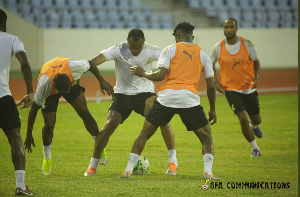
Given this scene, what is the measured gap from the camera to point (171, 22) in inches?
1665

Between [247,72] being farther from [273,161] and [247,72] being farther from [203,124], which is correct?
[203,124]

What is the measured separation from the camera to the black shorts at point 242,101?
12312mm

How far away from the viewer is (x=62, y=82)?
9.12 m

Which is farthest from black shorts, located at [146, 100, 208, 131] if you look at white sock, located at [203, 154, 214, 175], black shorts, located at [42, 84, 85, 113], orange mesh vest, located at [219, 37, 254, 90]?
orange mesh vest, located at [219, 37, 254, 90]

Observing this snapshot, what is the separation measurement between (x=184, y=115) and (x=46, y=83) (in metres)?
2.11

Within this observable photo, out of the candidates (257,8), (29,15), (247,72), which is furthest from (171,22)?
(247,72)

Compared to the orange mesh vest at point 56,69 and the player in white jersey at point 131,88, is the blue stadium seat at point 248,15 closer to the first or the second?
the player in white jersey at point 131,88

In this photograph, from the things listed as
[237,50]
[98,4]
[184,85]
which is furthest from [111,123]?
[98,4]

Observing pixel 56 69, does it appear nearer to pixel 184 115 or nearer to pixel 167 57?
pixel 167 57

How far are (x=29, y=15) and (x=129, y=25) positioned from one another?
644 centimetres

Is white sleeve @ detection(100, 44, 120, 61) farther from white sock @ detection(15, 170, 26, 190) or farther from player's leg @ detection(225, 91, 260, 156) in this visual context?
player's leg @ detection(225, 91, 260, 156)

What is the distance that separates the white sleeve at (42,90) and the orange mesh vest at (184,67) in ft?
5.88

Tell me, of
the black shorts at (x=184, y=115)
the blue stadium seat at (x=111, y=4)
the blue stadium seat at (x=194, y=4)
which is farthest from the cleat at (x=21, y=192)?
the blue stadium seat at (x=194, y=4)

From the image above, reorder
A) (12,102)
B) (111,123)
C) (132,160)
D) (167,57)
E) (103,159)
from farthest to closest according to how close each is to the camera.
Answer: (103,159) → (111,123) → (132,160) → (167,57) → (12,102)
